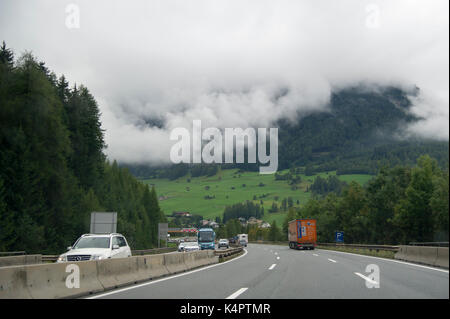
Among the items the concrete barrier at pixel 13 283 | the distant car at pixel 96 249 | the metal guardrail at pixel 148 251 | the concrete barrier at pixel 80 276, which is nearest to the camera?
the concrete barrier at pixel 13 283

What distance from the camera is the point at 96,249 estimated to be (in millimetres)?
15969

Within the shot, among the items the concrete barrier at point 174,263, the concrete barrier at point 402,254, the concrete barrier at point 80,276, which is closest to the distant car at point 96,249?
the concrete barrier at point 80,276

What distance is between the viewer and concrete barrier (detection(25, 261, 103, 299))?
29.0 feet

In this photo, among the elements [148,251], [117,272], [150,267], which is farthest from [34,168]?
[117,272]

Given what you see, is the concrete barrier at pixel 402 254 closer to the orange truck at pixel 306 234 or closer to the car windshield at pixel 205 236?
the orange truck at pixel 306 234

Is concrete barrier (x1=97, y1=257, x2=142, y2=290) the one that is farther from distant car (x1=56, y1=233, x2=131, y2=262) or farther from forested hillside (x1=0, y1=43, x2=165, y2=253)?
forested hillside (x1=0, y1=43, x2=165, y2=253)

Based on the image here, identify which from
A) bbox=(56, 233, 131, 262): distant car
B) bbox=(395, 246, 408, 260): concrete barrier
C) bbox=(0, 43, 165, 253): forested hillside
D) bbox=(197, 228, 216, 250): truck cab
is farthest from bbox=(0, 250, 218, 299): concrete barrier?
bbox=(197, 228, 216, 250): truck cab

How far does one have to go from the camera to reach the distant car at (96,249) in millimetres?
14930

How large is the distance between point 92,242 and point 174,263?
3.52m

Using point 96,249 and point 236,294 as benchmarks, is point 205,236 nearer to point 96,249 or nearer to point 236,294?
point 96,249

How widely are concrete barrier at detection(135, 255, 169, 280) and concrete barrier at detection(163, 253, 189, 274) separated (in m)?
0.44

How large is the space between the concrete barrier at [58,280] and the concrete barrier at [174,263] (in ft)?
19.7

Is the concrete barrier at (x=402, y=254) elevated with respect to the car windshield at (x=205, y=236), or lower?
elevated
